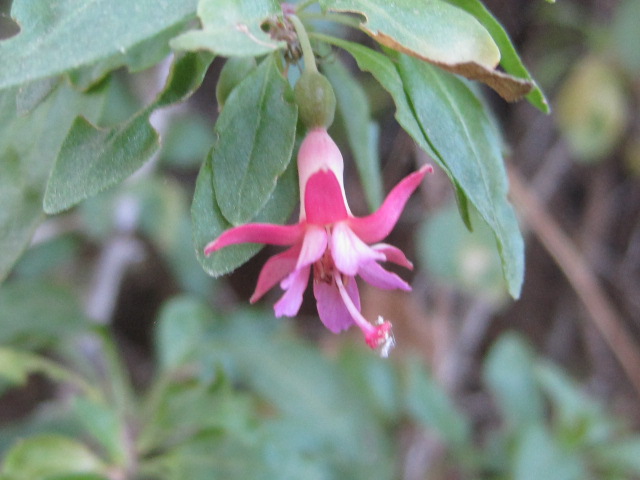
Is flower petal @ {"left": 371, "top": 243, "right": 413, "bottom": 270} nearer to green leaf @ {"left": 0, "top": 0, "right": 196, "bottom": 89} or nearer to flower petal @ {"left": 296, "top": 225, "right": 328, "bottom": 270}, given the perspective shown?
flower petal @ {"left": 296, "top": 225, "right": 328, "bottom": 270}

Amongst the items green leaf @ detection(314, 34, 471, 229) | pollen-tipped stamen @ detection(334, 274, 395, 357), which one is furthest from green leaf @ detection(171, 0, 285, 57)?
pollen-tipped stamen @ detection(334, 274, 395, 357)

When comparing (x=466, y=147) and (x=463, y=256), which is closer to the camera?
(x=466, y=147)

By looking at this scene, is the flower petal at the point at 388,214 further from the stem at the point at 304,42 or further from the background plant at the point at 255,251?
the stem at the point at 304,42

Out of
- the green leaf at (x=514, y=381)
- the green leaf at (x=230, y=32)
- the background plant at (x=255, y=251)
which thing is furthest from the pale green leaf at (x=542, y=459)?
the green leaf at (x=230, y=32)

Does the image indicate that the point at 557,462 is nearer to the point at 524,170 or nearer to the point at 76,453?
the point at 76,453

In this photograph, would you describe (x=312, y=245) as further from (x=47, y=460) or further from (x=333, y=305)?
(x=47, y=460)

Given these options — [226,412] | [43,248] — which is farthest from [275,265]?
[43,248]

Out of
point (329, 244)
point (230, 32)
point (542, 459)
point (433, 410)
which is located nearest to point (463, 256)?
point (433, 410)
